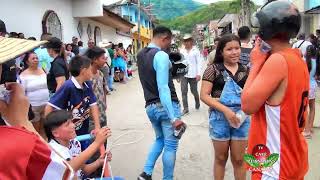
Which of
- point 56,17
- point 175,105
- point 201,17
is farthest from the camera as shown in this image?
point 201,17

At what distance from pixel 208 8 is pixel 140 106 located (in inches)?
4928

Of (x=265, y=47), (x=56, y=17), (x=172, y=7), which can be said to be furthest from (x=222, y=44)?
(x=172, y=7)

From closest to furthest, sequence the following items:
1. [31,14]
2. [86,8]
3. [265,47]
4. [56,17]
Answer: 1. [265,47]
2. [31,14]
3. [56,17]
4. [86,8]

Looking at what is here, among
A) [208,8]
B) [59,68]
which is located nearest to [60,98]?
[59,68]

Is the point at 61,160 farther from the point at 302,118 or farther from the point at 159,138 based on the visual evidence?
the point at 159,138

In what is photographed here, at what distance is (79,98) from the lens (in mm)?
4402

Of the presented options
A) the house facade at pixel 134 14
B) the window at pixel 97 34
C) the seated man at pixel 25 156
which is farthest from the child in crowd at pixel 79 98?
the house facade at pixel 134 14

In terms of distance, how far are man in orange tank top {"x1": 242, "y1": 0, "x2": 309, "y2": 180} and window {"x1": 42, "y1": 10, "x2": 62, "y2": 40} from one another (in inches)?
432

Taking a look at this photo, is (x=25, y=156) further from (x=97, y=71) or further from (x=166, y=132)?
(x=97, y=71)

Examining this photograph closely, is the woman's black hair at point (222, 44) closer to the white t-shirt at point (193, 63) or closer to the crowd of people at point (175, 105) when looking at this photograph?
the crowd of people at point (175, 105)

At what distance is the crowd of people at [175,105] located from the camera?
189cm

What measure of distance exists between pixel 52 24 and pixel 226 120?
35.4 ft

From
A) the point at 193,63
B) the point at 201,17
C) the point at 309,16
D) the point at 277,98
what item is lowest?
the point at 193,63

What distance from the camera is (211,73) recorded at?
4.39 metres
